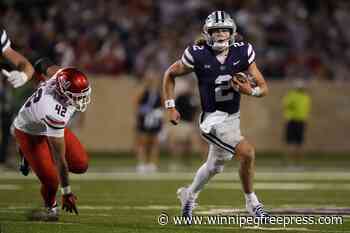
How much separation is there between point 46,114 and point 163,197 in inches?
146

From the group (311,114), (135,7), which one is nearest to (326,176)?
(311,114)

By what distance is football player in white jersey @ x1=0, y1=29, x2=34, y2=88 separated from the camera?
808cm

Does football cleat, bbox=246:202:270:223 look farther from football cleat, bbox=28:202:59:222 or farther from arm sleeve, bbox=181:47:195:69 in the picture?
football cleat, bbox=28:202:59:222

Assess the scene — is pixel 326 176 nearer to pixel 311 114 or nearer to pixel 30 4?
pixel 311 114

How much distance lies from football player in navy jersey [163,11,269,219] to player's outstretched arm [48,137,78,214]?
987mm

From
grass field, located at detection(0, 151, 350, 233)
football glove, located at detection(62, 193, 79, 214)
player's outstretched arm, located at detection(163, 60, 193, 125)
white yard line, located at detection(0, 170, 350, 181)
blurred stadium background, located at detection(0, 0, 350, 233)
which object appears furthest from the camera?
blurred stadium background, located at detection(0, 0, 350, 233)

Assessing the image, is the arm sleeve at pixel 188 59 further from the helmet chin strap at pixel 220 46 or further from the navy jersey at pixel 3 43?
the navy jersey at pixel 3 43

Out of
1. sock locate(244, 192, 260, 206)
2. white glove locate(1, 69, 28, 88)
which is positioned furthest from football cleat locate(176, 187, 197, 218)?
white glove locate(1, 69, 28, 88)

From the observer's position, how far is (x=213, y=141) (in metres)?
9.24

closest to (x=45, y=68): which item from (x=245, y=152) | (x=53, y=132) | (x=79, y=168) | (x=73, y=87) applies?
(x=73, y=87)

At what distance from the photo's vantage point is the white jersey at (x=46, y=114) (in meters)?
9.05

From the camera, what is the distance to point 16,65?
8398mm

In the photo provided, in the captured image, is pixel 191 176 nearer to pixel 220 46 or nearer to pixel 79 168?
pixel 79 168

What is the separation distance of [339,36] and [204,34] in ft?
42.2
